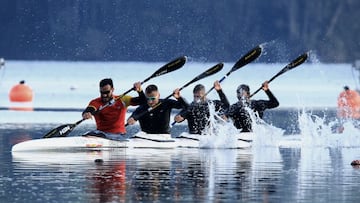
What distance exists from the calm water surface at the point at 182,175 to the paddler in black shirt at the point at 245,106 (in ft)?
3.02

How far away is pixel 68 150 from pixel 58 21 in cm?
7984

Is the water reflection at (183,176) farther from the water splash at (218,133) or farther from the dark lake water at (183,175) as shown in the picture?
the water splash at (218,133)

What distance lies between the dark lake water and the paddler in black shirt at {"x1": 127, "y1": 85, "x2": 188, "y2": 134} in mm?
530

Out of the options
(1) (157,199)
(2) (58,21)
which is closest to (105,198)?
(1) (157,199)

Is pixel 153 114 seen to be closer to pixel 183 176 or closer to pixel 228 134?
pixel 228 134

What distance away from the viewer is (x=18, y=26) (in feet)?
350

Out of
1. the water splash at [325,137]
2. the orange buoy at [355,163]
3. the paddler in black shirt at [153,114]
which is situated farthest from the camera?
the water splash at [325,137]

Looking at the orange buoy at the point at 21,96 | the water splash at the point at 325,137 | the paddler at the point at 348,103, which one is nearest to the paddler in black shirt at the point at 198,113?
the water splash at the point at 325,137

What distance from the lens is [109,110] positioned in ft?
81.1

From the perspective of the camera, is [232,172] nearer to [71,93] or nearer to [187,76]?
[71,93]

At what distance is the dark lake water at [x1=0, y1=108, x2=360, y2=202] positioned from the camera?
17422mm

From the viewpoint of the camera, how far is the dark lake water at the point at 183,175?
686 inches

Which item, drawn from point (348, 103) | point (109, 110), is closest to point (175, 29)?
point (348, 103)

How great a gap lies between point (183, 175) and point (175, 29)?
8735cm
